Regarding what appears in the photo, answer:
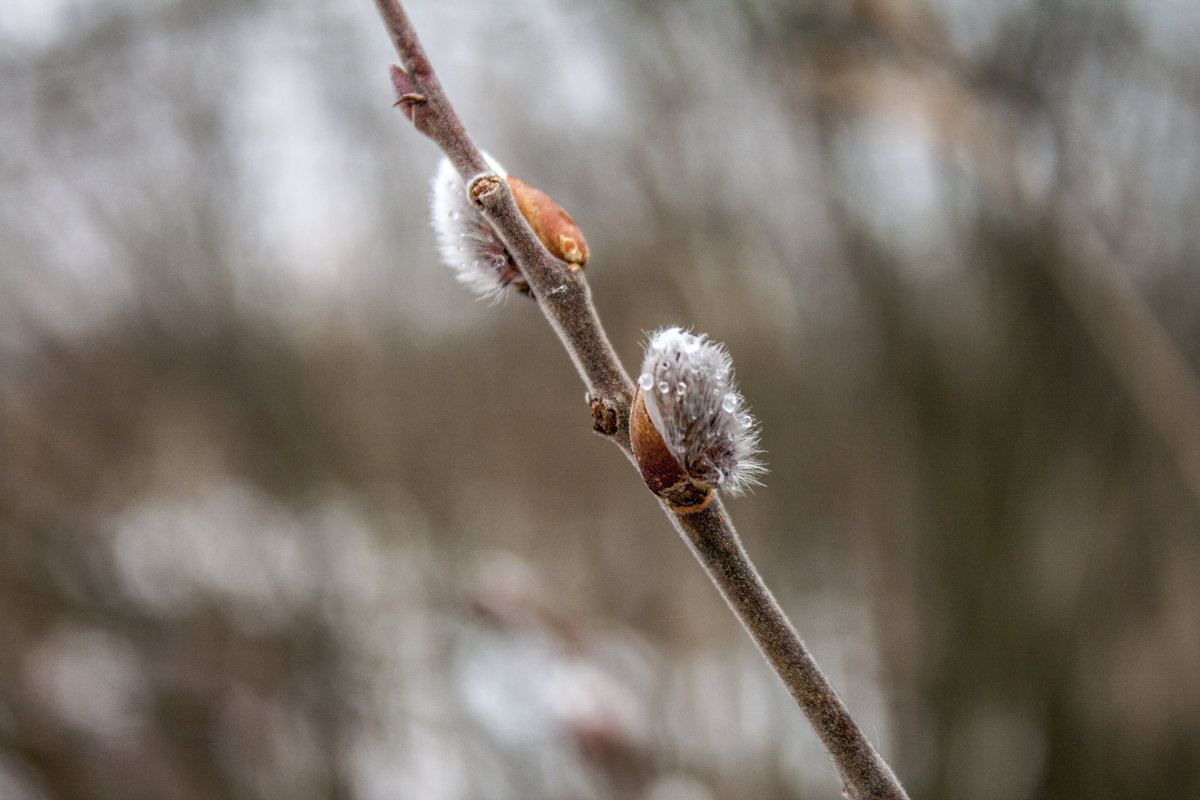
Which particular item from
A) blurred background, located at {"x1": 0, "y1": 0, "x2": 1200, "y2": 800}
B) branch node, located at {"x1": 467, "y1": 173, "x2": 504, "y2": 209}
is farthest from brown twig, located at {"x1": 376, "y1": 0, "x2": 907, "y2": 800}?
blurred background, located at {"x1": 0, "y1": 0, "x2": 1200, "y2": 800}

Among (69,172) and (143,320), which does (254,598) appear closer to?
(143,320)

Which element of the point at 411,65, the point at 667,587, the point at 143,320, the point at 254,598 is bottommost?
the point at 411,65

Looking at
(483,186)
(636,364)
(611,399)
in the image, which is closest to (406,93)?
(483,186)

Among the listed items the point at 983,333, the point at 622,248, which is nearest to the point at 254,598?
the point at 622,248

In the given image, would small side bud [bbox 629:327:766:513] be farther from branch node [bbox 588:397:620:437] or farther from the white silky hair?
the white silky hair

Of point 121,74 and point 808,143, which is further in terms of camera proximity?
point 121,74

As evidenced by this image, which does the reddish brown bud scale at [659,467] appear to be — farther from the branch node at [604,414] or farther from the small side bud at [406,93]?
the small side bud at [406,93]

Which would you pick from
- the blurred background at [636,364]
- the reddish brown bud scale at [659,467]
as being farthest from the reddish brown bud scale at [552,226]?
the blurred background at [636,364]
